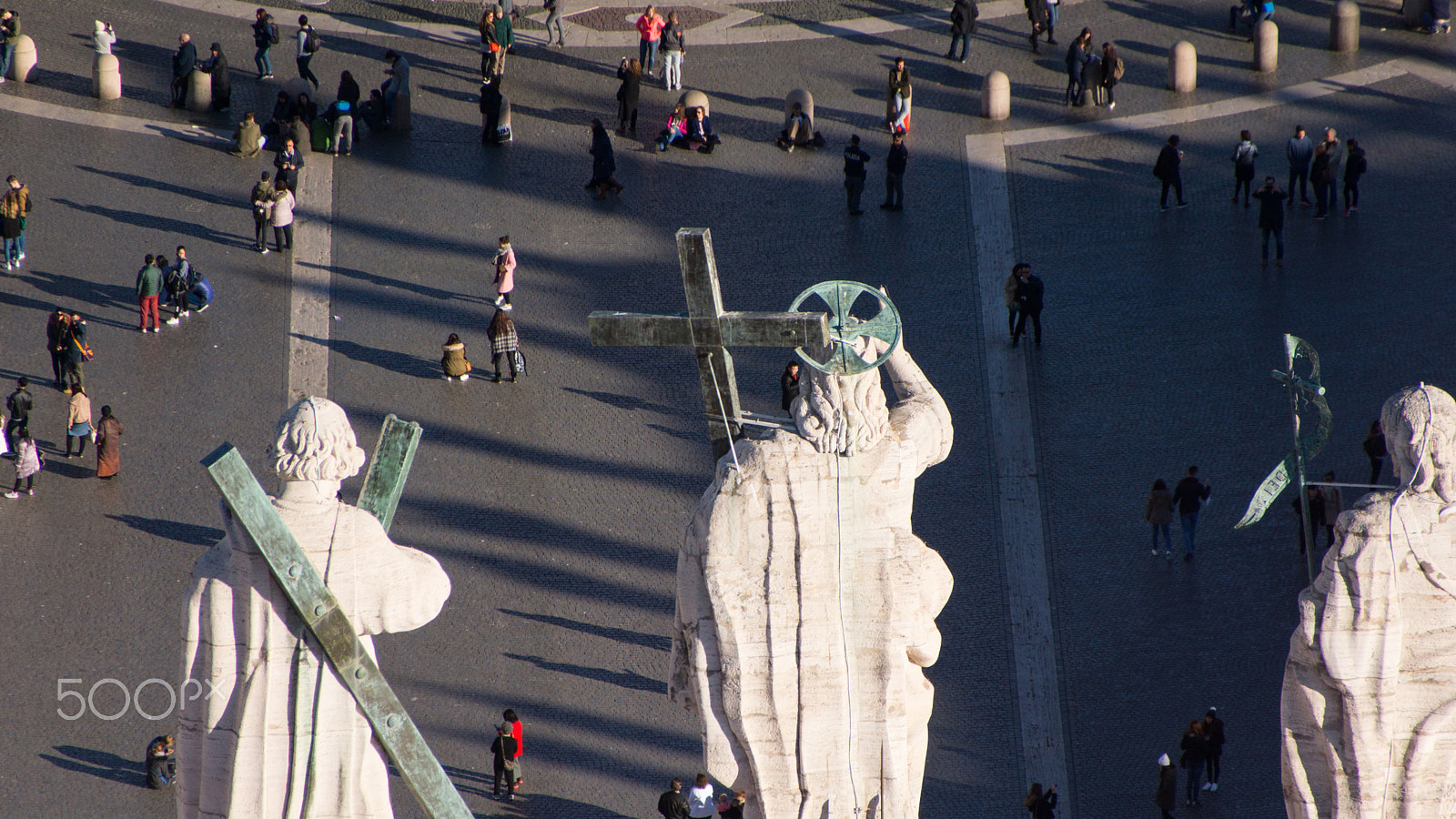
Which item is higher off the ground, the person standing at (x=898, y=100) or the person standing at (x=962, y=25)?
the person standing at (x=962, y=25)

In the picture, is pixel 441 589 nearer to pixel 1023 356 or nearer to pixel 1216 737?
pixel 1216 737

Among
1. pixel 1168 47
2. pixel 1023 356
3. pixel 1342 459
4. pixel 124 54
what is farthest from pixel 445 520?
pixel 1168 47

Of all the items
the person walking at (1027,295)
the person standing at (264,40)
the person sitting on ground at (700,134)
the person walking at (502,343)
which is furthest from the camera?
the person standing at (264,40)

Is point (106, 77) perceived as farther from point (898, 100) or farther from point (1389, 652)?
point (1389, 652)

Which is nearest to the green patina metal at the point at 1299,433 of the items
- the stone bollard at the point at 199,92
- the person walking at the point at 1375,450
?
the person walking at the point at 1375,450

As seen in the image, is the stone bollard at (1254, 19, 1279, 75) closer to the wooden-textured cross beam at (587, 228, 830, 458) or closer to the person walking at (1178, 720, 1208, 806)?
the person walking at (1178, 720, 1208, 806)

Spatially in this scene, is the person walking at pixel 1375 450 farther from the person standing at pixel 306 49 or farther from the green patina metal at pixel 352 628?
the person standing at pixel 306 49
